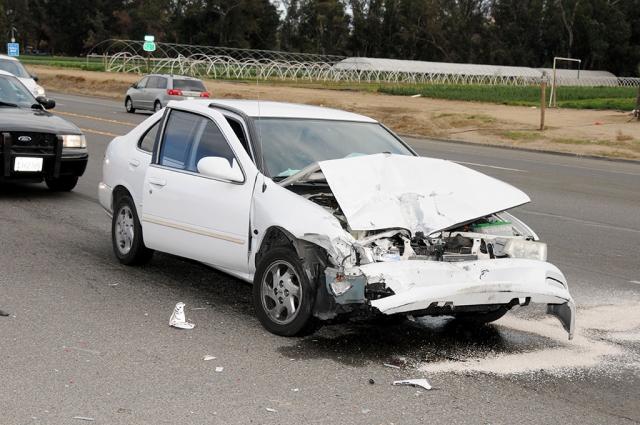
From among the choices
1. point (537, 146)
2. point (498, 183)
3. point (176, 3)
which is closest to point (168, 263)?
point (498, 183)

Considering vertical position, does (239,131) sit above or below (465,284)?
above

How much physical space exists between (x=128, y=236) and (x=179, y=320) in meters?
1.91

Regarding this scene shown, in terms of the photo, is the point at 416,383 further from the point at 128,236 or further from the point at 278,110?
the point at 128,236

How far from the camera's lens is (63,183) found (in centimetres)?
1230

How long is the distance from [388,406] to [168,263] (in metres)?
3.89

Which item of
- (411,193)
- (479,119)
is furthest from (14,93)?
(479,119)

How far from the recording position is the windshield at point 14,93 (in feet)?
40.7

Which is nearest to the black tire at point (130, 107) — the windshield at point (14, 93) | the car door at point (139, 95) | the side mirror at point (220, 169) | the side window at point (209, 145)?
the car door at point (139, 95)

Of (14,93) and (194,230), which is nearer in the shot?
(194,230)

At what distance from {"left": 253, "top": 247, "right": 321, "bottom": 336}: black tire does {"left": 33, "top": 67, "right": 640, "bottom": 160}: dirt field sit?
508 inches

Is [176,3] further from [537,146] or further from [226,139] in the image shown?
[226,139]

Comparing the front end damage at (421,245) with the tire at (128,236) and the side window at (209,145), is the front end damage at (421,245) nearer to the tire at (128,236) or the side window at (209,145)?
the side window at (209,145)

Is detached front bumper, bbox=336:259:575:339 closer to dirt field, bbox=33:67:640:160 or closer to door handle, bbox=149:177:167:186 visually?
door handle, bbox=149:177:167:186

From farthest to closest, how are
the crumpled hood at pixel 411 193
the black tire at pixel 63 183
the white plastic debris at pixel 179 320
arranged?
the black tire at pixel 63 183, the white plastic debris at pixel 179 320, the crumpled hood at pixel 411 193
